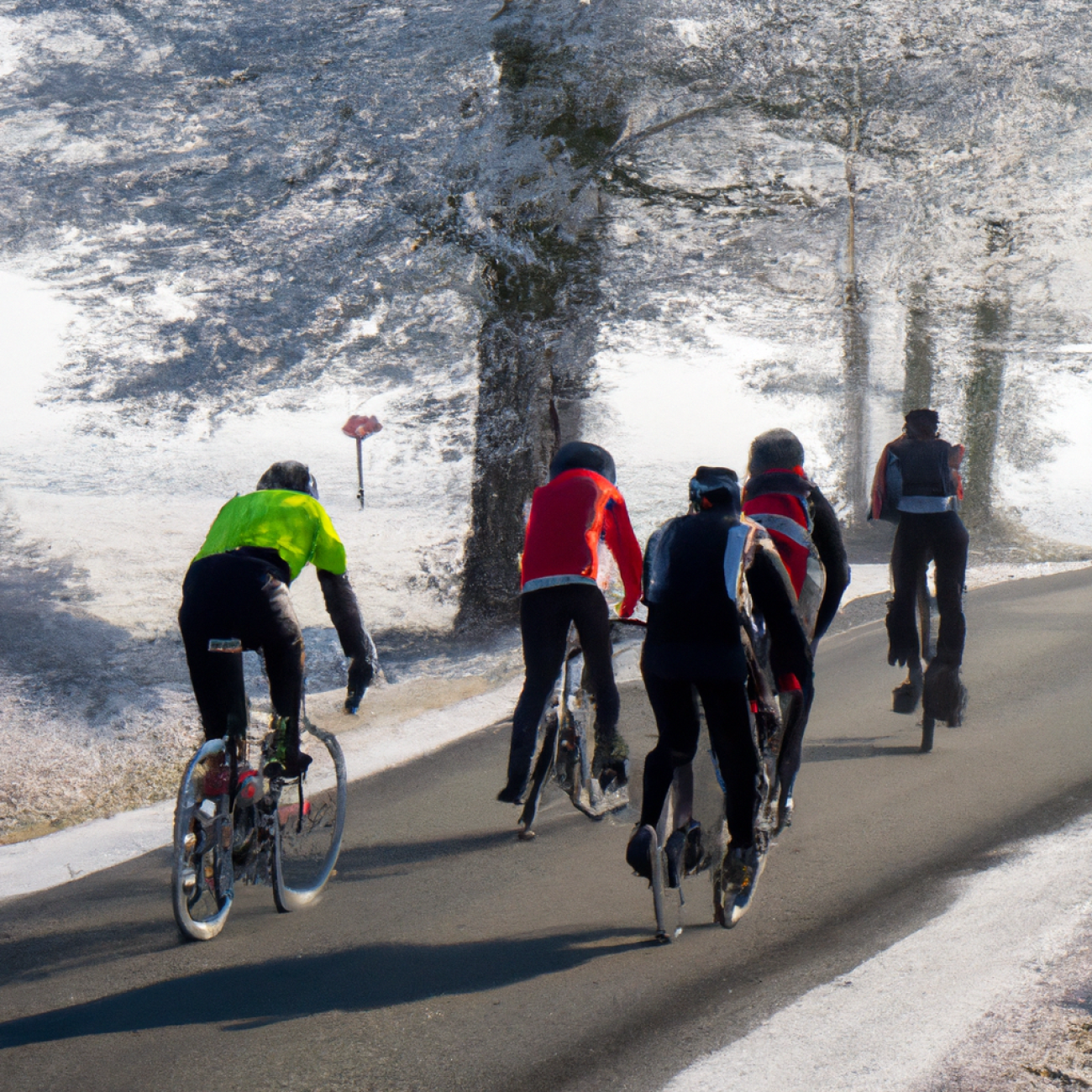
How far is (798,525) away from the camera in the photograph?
465 cm

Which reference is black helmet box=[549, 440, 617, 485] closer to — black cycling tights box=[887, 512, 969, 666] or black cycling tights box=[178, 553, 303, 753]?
black cycling tights box=[178, 553, 303, 753]

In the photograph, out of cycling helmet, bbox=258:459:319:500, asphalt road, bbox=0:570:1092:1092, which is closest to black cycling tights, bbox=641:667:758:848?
asphalt road, bbox=0:570:1092:1092

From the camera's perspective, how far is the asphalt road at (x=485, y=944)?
3.55m

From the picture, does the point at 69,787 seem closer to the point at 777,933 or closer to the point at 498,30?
the point at 777,933

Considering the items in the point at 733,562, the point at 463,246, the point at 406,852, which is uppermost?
the point at 463,246

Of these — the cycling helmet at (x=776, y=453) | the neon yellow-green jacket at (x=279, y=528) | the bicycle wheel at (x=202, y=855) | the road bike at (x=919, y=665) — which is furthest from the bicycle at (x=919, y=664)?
the bicycle wheel at (x=202, y=855)

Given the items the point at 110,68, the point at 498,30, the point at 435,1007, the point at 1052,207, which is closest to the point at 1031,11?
the point at 1052,207

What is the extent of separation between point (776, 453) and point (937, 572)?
8.19ft

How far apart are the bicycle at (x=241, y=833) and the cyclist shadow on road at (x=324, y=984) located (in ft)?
1.11

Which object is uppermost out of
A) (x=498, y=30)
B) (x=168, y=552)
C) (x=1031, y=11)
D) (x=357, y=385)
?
(x=1031, y=11)

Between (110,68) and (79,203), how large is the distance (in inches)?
82.4

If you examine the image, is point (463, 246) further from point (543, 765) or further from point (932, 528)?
point (543, 765)

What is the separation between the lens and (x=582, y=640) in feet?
17.2

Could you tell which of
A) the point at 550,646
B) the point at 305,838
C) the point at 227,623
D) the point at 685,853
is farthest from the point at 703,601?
the point at 305,838
